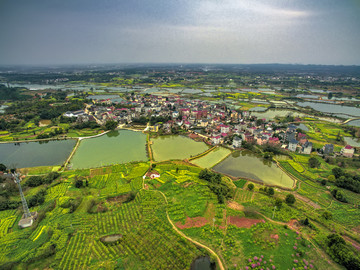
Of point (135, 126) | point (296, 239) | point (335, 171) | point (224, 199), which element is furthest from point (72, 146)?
point (335, 171)

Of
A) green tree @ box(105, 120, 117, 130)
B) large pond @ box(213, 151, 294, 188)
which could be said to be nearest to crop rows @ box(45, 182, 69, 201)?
large pond @ box(213, 151, 294, 188)

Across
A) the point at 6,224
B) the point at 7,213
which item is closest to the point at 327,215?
the point at 6,224

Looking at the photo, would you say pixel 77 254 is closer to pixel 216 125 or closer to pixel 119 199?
pixel 119 199

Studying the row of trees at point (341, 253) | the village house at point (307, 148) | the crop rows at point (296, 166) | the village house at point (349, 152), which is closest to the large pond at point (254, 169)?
the crop rows at point (296, 166)

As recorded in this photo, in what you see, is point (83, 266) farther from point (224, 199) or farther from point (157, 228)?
point (224, 199)

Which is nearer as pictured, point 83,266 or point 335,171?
point 83,266
